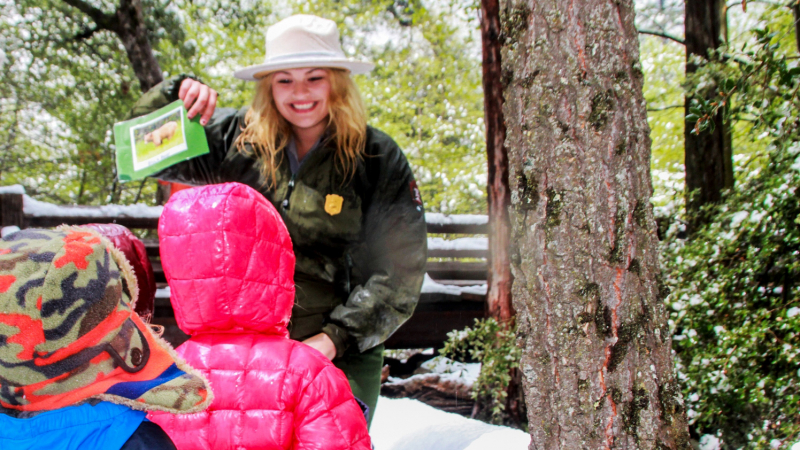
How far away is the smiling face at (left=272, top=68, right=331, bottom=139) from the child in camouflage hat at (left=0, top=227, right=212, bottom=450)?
109 centimetres

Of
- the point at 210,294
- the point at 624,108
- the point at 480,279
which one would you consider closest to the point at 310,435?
the point at 210,294

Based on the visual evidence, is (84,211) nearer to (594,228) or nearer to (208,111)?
(208,111)

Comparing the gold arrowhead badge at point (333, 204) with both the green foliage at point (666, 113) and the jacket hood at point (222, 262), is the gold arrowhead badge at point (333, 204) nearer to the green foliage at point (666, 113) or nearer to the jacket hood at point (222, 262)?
the jacket hood at point (222, 262)

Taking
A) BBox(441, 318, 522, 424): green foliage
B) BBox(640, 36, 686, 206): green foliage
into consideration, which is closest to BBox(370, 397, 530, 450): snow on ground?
BBox(441, 318, 522, 424): green foliage

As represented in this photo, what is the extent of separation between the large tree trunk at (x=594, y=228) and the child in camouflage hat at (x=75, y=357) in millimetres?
1015

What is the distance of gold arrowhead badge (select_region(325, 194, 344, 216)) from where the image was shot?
2.02 m

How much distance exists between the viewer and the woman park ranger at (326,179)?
6.55ft

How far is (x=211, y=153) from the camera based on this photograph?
7.04ft

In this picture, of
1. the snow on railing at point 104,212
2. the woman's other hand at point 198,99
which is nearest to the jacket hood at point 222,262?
the woman's other hand at point 198,99

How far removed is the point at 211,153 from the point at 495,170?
6.46 feet

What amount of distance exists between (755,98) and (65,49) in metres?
9.04

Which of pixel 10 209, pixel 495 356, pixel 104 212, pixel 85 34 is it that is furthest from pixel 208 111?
pixel 85 34

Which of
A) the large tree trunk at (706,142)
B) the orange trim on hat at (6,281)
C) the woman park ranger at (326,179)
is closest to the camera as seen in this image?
the orange trim on hat at (6,281)

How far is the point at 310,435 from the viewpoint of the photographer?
132 centimetres
